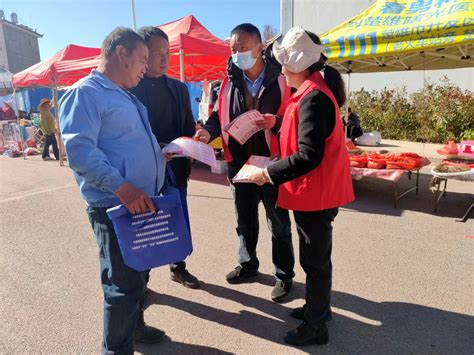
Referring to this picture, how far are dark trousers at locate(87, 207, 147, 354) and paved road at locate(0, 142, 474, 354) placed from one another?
1.77 ft

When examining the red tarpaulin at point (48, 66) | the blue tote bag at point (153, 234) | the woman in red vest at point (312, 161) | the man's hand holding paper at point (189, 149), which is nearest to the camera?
the blue tote bag at point (153, 234)

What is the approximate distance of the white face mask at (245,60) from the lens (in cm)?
272

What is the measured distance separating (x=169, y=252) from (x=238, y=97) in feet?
4.92

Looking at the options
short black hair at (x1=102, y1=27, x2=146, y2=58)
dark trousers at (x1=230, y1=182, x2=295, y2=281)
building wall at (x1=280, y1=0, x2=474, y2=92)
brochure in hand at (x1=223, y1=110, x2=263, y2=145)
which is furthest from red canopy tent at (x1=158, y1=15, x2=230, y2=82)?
building wall at (x1=280, y1=0, x2=474, y2=92)

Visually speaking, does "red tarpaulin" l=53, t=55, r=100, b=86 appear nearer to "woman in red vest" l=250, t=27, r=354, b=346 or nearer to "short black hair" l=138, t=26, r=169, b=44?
"short black hair" l=138, t=26, r=169, b=44

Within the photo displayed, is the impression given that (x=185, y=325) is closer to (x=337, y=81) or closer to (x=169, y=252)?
(x=169, y=252)

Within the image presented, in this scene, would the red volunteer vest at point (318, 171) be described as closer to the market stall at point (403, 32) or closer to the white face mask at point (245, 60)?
the white face mask at point (245, 60)

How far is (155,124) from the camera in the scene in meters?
2.75

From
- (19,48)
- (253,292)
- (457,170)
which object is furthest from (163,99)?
(19,48)

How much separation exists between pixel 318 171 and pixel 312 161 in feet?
0.49

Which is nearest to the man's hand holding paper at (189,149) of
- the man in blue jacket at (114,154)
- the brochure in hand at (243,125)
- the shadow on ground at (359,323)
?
the man in blue jacket at (114,154)

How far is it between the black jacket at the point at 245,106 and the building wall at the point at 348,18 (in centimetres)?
1232

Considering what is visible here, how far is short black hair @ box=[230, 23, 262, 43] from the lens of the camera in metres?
2.74

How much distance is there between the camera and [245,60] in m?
2.73
